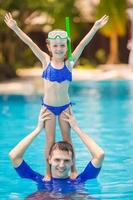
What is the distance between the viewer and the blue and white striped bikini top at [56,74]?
6.22 metres

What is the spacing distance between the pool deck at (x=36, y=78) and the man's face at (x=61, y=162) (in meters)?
12.8

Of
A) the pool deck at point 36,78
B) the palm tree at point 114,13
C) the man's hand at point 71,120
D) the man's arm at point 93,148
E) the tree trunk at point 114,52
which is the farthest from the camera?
the tree trunk at point 114,52

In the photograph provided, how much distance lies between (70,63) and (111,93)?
13.4 metres

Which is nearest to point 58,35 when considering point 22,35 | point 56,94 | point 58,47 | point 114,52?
point 58,47

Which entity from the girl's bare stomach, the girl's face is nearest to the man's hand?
the girl's bare stomach

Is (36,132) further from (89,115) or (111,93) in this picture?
(111,93)

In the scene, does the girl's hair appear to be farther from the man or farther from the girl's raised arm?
the girl's raised arm

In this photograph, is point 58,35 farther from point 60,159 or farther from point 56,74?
point 60,159

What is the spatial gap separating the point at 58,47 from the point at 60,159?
105 cm

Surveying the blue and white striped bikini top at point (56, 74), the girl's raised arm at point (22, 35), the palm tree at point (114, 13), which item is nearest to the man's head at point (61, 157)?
the blue and white striped bikini top at point (56, 74)

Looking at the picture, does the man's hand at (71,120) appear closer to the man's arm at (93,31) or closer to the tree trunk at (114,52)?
the man's arm at (93,31)

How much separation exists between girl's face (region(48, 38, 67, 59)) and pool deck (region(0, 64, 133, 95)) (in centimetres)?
1280

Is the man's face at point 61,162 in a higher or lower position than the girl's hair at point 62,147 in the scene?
lower

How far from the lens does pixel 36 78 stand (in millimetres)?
24938
